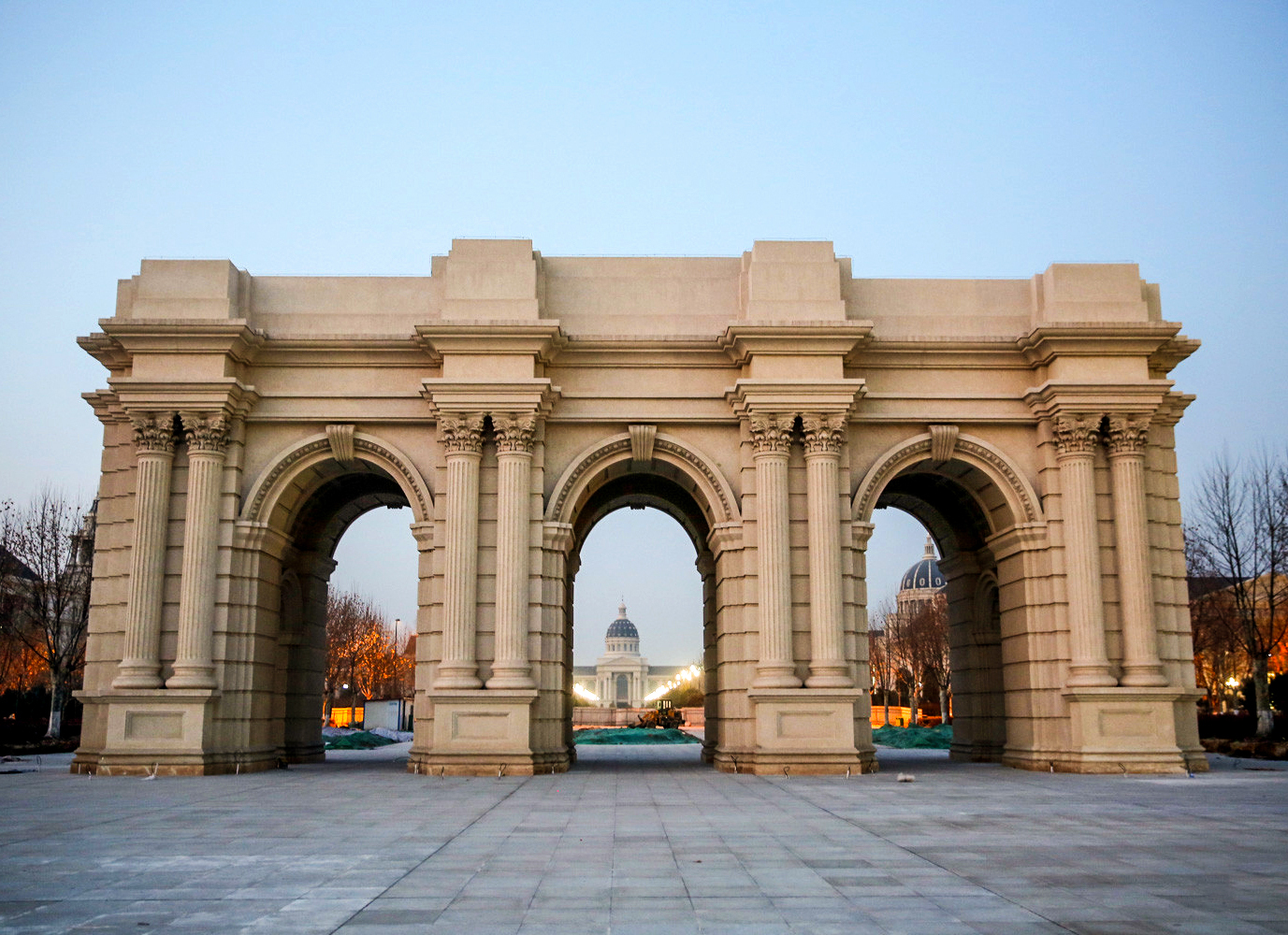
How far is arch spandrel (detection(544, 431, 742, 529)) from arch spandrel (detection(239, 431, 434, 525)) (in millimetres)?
3217

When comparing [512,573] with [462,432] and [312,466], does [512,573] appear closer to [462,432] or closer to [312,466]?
[462,432]

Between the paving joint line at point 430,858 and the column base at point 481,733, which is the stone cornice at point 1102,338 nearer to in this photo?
the column base at point 481,733

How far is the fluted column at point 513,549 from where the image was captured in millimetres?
26531

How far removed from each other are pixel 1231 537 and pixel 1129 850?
3231 centimetres

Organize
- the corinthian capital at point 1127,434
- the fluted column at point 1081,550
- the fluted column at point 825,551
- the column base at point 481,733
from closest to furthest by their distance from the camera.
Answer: the column base at point 481,733
the fluted column at point 825,551
the fluted column at point 1081,550
the corinthian capital at point 1127,434

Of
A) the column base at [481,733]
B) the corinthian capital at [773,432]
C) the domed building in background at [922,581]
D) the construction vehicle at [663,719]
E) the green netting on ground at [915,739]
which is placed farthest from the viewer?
the domed building in background at [922,581]

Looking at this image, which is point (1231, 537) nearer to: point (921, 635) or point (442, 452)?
point (442, 452)

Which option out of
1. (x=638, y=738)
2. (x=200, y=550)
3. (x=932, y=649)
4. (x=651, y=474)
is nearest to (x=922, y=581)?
(x=932, y=649)

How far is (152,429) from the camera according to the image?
90.1 ft

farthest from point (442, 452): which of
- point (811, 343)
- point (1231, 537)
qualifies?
point (1231, 537)

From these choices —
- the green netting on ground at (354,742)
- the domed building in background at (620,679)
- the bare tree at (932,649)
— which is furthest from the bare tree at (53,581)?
the domed building in background at (620,679)

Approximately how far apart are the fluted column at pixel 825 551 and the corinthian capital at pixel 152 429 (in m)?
15.2

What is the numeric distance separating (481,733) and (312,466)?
8.08 m

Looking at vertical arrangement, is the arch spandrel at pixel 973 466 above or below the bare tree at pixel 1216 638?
above
